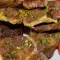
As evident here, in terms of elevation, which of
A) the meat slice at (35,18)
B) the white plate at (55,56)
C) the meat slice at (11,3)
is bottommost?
the white plate at (55,56)

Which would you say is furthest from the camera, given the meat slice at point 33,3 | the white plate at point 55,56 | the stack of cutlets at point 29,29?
the white plate at point 55,56

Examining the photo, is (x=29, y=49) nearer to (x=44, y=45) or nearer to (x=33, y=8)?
(x=44, y=45)

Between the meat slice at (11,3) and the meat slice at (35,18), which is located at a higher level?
the meat slice at (11,3)

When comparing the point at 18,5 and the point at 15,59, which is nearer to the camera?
the point at 15,59

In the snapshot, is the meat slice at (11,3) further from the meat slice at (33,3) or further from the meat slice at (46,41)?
the meat slice at (46,41)

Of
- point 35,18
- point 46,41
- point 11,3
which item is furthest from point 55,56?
point 11,3

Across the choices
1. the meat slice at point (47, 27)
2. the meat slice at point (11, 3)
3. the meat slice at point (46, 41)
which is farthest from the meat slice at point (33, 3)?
the meat slice at point (46, 41)

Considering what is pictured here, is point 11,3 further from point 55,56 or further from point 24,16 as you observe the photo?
point 55,56

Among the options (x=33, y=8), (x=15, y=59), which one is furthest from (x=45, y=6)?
(x=15, y=59)
